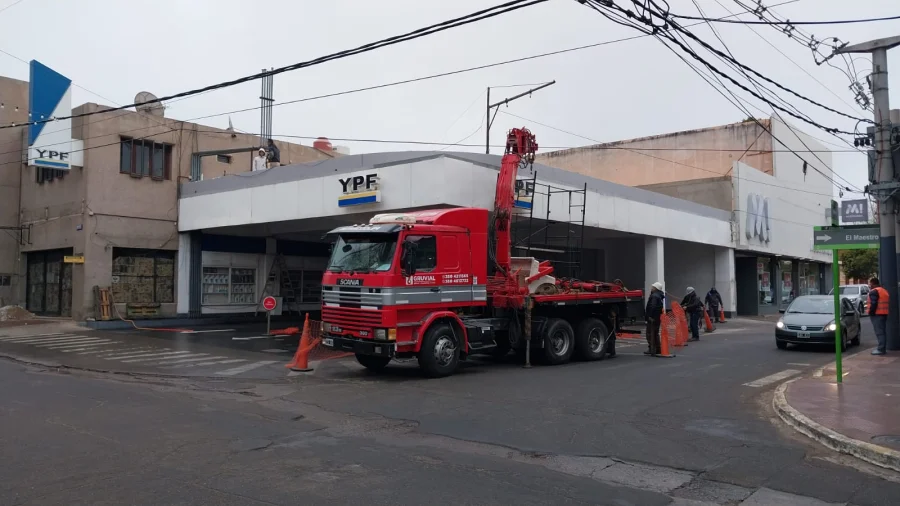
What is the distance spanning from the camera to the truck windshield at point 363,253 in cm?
1258

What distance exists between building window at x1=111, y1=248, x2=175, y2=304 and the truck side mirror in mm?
16239

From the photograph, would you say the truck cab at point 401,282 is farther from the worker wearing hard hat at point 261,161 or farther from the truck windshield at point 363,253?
the worker wearing hard hat at point 261,161

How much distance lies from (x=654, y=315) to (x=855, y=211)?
5.15 metres

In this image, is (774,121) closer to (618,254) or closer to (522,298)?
(618,254)

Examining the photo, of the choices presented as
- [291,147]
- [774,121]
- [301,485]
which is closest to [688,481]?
[301,485]

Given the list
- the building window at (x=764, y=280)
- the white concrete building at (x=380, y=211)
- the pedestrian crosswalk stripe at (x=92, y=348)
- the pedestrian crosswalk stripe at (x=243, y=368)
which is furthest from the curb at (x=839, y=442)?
the building window at (x=764, y=280)

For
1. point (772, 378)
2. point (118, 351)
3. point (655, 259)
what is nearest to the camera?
point (772, 378)

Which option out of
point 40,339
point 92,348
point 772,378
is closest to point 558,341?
point 772,378

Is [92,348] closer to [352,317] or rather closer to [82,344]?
[82,344]

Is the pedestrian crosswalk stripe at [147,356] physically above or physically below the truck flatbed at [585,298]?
below

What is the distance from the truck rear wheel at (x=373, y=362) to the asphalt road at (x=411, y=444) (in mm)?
1127

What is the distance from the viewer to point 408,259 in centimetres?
1254

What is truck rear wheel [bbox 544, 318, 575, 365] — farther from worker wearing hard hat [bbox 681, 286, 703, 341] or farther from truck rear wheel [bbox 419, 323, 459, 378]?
worker wearing hard hat [bbox 681, 286, 703, 341]

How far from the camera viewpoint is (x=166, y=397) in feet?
34.7
